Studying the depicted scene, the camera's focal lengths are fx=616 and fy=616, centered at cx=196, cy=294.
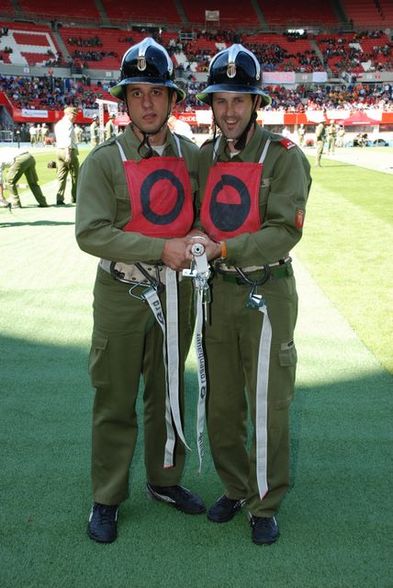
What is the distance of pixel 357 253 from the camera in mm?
8875

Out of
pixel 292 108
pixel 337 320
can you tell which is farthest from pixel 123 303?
pixel 292 108

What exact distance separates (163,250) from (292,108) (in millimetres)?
50183

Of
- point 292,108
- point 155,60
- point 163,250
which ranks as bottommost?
point 292,108

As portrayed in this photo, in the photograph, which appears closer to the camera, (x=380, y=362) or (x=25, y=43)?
(x=380, y=362)

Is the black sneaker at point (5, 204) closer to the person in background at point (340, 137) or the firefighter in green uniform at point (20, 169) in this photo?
the firefighter in green uniform at point (20, 169)

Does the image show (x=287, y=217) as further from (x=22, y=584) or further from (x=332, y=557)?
(x=22, y=584)

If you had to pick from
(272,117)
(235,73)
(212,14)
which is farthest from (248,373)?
(212,14)

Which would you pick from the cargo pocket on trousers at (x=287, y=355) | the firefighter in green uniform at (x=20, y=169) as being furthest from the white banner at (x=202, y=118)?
the cargo pocket on trousers at (x=287, y=355)

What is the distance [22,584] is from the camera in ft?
8.48

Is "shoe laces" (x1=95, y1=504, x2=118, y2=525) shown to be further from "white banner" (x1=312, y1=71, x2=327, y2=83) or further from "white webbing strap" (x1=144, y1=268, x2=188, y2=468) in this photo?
"white banner" (x1=312, y1=71, x2=327, y2=83)

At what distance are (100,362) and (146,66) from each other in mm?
1353

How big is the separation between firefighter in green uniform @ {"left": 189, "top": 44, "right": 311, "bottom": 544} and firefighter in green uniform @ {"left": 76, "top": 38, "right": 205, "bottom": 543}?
6.1 inches

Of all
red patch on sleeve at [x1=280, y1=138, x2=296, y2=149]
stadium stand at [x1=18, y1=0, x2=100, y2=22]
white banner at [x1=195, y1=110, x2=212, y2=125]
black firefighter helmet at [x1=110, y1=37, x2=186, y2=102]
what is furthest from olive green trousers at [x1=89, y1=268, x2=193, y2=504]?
stadium stand at [x1=18, y1=0, x2=100, y2=22]

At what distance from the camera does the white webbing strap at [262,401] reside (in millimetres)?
2764
